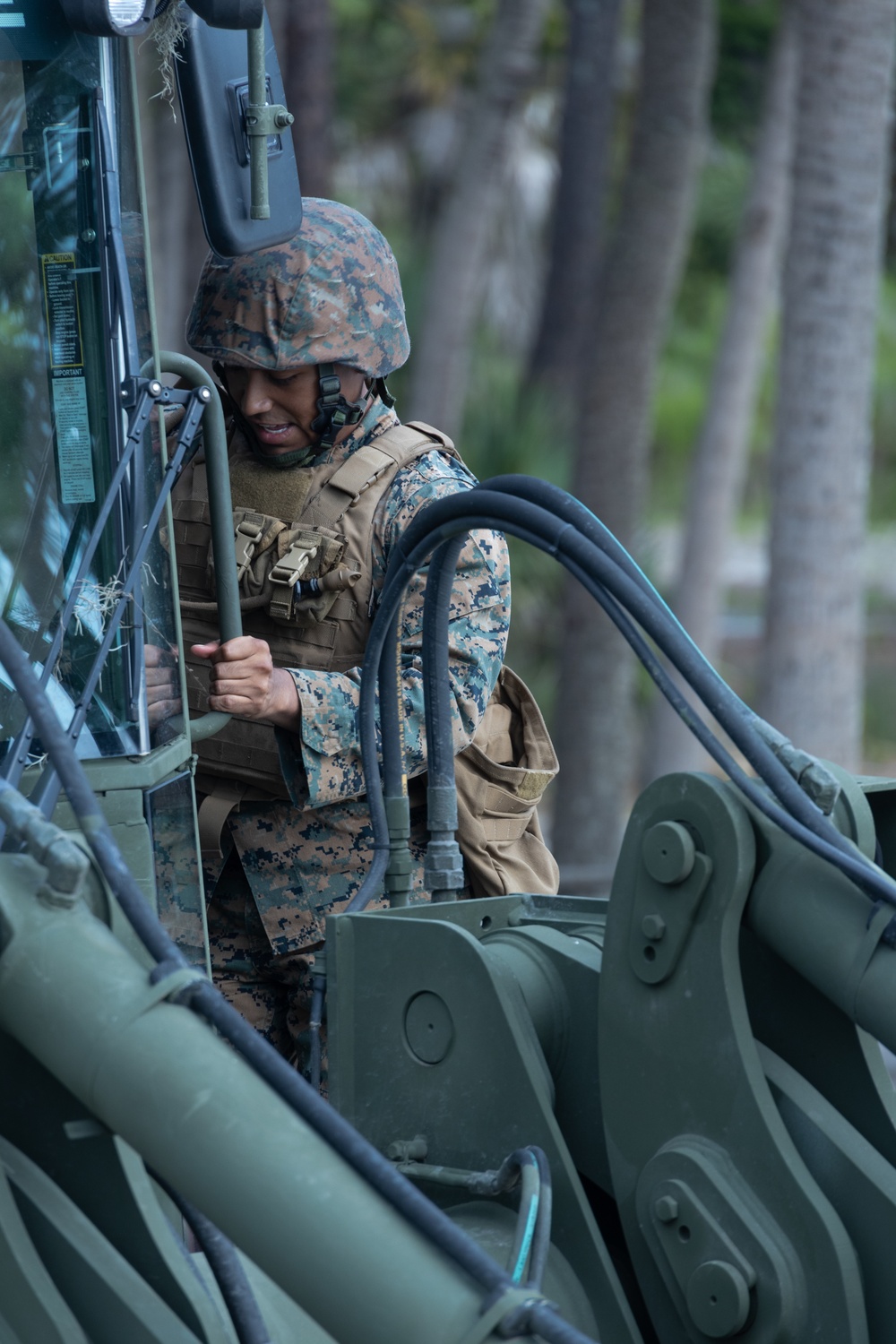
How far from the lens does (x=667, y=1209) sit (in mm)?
1979

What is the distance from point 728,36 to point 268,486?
59.6ft

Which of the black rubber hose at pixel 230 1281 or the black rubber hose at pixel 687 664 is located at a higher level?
the black rubber hose at pixel 687 664

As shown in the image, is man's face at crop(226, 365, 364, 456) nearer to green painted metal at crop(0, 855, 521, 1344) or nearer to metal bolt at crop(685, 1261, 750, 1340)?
green painted metal at crop(0, 855, 521, 1344)

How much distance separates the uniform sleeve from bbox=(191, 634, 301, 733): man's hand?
12cm

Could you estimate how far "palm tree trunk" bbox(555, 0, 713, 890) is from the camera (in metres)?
9.25

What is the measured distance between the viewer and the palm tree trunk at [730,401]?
12258 mm

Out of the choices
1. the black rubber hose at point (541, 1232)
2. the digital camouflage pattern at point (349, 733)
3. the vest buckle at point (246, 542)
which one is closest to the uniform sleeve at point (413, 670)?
the digital camouflage pattern at point (349, 733)

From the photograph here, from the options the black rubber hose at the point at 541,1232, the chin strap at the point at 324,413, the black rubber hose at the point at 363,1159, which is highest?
the chin strap at the point at 324,413

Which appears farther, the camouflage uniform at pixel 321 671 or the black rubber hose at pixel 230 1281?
the camouflage uniform at pixel 321 671

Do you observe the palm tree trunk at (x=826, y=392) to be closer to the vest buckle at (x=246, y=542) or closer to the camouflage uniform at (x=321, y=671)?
the camouflage uniform at (x=321, y=671)

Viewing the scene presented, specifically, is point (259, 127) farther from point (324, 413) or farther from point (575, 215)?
point (575, 215)

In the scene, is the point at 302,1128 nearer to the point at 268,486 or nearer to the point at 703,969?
the point at 703,969

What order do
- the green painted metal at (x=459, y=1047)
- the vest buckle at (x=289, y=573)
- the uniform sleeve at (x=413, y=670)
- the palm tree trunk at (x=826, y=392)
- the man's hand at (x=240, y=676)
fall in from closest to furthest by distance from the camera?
the green painted metal at (x=459, y=1047) → the man's hand at (x=240, y=676) → the uniform sleeve at (x=413, y=670) → the vest buckle at (x=289, y=573) → the palm tree trunk at (x=826, y=392)

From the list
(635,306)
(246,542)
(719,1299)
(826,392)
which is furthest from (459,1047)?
(635,306)
